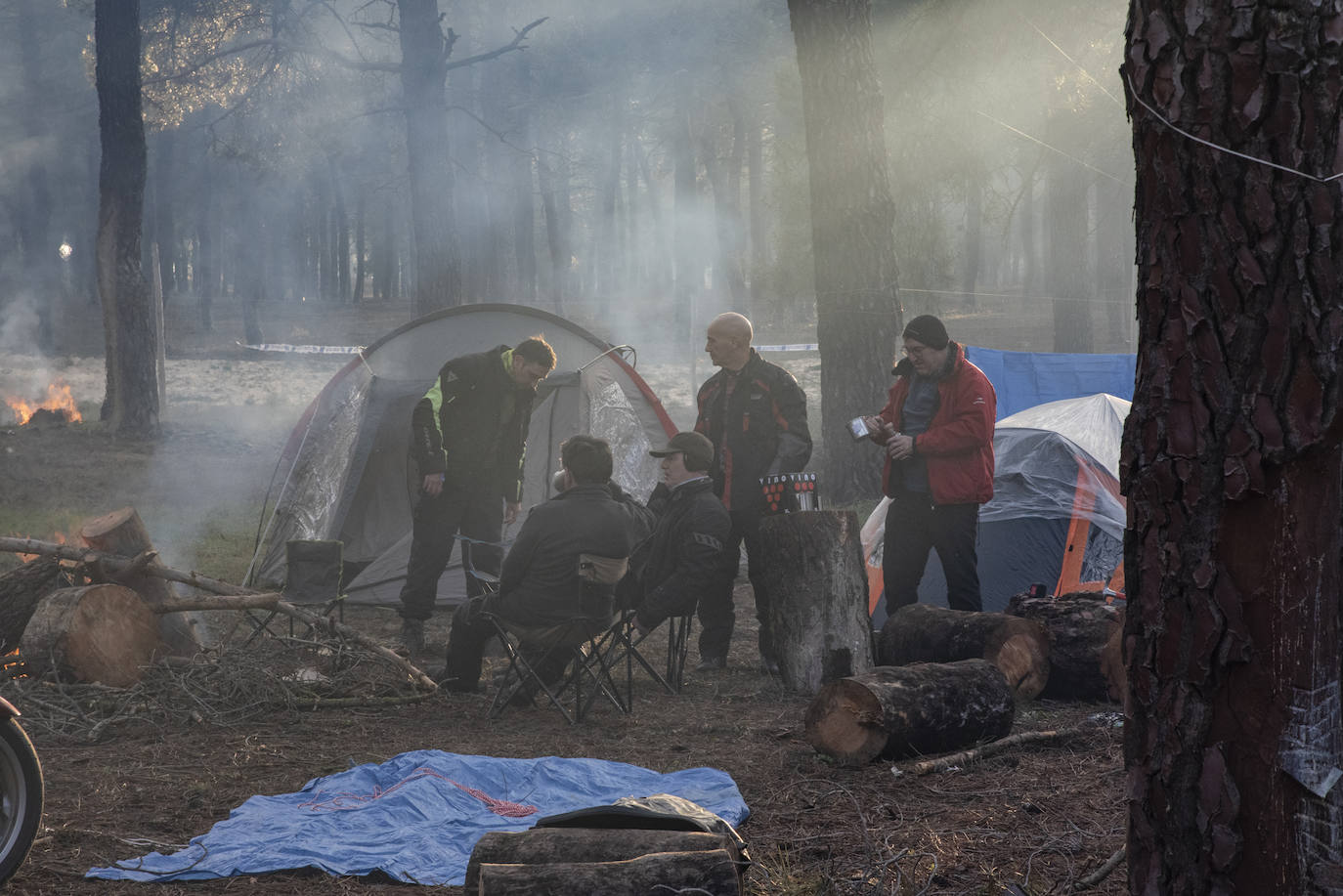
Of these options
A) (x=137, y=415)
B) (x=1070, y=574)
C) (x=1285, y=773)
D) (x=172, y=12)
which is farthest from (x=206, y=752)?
(x=172, y=12)

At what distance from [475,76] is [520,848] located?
40946mm

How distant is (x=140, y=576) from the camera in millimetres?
6480

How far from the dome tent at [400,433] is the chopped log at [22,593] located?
2.25 metres

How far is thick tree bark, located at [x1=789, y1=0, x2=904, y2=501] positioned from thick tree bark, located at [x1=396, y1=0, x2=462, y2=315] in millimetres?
6033

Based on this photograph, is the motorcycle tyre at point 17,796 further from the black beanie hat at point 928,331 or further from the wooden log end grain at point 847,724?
the black beanie hat at point 928,331

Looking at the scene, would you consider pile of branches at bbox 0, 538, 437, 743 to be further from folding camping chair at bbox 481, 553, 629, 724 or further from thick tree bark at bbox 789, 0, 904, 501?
thick tree bark at bbox 789, 0, 904, 501

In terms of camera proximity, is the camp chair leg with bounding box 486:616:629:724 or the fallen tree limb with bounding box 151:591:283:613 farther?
the fallen tree limb with bounding box 151:591:283:613

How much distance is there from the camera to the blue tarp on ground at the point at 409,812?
12.2 ft

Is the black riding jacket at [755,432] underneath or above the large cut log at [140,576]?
above

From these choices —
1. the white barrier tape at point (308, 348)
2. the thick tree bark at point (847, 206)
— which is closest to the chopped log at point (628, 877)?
the white barrier tape at point (308, 348)

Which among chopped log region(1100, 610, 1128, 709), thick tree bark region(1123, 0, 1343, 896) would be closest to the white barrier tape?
chopped log region(1100, 610, 1128, 709)

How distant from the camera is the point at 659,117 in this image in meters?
35.9

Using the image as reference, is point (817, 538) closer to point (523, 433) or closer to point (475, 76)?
point (523, 433)

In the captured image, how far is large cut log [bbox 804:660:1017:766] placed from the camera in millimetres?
4684
